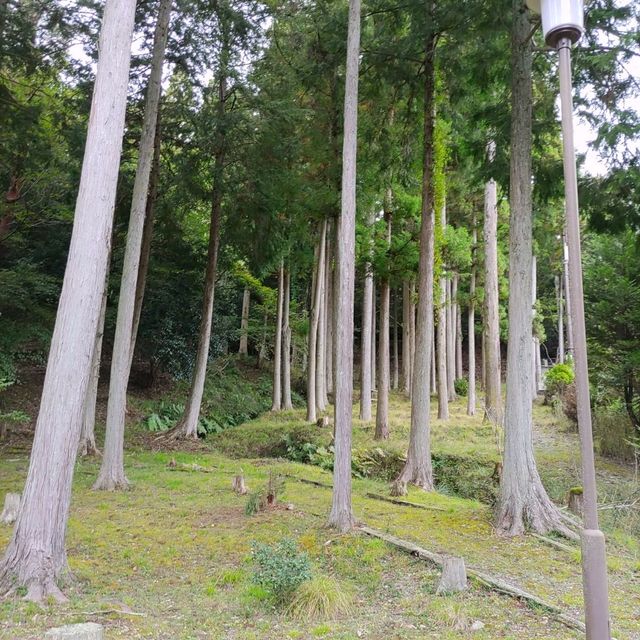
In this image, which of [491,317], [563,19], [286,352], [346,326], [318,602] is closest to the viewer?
[563,19]

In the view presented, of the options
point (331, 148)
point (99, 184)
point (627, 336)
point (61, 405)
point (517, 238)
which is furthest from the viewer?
point (331, 148)

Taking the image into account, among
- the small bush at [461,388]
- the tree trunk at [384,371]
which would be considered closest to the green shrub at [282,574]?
the tree trunk at [384,371]

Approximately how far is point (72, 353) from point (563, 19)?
14.7 ft

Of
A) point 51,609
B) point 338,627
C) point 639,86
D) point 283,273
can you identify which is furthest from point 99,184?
point 283,273

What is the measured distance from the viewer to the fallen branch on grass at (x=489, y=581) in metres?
3.79

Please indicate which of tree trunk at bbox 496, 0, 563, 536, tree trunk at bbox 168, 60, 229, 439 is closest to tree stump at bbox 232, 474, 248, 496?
tree trunk at bbox 496, 0, 563, 536

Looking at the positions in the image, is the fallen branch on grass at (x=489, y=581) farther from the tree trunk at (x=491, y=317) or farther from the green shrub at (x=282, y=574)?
the tree trunk at (x=491, y=317)

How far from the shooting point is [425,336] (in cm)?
851

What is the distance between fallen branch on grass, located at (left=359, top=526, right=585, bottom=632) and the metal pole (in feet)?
4.00

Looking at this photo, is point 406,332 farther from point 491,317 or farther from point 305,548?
point 305,548

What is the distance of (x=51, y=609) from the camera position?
12.3 ft

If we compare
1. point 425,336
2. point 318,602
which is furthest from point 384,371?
point 318,602

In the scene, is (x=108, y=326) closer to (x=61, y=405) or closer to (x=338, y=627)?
(x=61, y=405)

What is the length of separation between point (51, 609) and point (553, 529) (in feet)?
17.9
